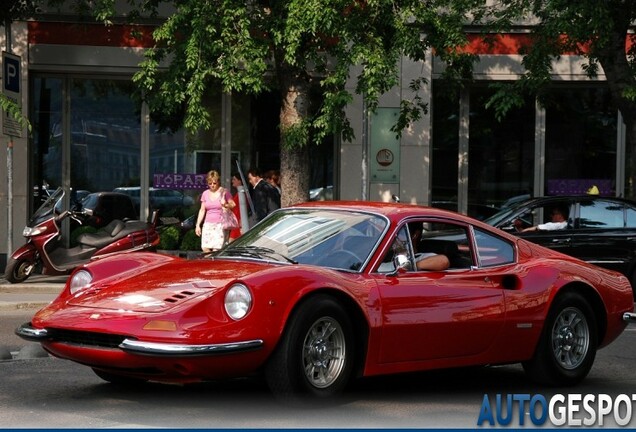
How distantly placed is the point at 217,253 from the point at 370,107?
9555mm

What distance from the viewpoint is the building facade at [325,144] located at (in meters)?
21.8

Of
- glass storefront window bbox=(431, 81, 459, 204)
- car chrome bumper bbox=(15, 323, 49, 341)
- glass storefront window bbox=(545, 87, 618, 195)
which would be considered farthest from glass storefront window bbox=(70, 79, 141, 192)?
car chrome bumper bbox=(15, 323, 49, 341)

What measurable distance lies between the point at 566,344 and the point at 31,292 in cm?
1010

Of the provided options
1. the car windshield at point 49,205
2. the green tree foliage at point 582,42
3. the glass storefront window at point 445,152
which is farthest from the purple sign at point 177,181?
the green tree foliage at point 582,42

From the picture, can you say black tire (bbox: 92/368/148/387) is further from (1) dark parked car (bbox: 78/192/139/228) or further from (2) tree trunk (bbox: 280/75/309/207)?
(1) dark parked car (bbox: 78/192/139/228)

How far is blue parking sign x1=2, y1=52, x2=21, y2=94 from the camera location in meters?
18.0

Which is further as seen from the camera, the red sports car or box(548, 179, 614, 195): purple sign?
box(548, 179, 614, 195): purple sign

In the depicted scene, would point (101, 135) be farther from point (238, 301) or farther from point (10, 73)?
point (238, 301)

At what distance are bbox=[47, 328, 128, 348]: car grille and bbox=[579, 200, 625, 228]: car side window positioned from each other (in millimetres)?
11038

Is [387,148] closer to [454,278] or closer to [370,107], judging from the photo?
[370,107]

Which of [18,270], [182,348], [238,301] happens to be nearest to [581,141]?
[18,270]

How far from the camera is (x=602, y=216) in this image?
1734 cm

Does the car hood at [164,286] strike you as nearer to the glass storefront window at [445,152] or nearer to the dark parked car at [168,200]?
the dark parked car at [168,200]

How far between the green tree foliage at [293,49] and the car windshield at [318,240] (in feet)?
28.5
